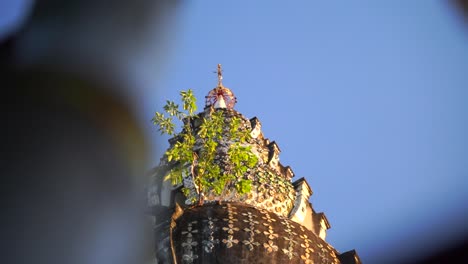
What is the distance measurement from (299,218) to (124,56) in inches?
427

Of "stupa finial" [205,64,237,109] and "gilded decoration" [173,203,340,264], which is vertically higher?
"stupa finial" [205,64,237,109]

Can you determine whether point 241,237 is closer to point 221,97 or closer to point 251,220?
point 251,220

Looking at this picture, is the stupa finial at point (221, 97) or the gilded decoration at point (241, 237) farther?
the stupa finial at point (221, 97)

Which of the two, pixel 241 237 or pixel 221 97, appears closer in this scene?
pixel 241 237

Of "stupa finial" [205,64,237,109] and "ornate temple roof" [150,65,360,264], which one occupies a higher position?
"stupa finial" [205,64,237,109]

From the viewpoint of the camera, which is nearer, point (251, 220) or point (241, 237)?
point (241, 237)

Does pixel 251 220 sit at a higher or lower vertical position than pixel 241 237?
higher

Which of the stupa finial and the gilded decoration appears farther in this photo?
the stupa finial

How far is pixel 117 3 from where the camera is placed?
217 centimetres

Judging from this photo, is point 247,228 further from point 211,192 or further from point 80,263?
point 80,263

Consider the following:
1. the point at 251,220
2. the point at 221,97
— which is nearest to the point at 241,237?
the point at 251,220

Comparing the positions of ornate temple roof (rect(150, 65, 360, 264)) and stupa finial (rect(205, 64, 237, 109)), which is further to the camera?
stupa finial (rect(205, 64, 237, 109))

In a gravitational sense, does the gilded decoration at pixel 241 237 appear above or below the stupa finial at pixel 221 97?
below

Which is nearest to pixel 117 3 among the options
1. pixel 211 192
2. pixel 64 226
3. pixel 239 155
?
pixel 64 226
